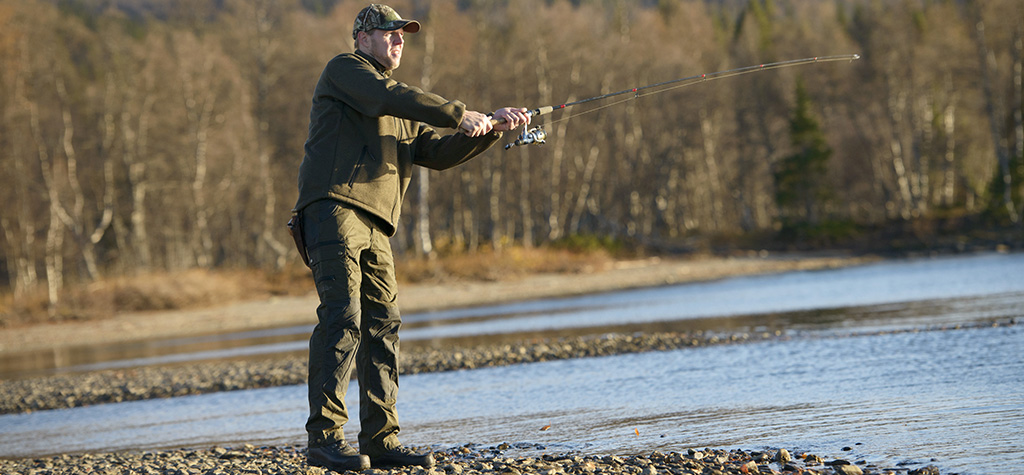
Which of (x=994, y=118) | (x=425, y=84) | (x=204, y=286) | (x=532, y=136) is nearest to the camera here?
(x=532, y=136)

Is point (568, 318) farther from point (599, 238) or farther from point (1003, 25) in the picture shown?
point (1003, 25)

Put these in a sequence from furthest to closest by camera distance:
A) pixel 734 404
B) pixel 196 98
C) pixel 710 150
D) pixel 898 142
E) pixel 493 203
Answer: pixel 710 150 → pixel 898 142 → pixel 493 203 → pixel 196 98 → pixel 734 404

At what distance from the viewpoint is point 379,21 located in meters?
4.31

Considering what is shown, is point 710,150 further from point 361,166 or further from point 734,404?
point 361,166

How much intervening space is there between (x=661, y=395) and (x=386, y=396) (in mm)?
2680

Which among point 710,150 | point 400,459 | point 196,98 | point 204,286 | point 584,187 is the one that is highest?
point 196,98

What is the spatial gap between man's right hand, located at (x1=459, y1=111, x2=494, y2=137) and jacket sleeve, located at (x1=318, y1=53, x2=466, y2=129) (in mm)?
47

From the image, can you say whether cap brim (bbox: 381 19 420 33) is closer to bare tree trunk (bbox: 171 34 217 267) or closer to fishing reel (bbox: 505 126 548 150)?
fishing reel (bbox: 505 126 548 150)

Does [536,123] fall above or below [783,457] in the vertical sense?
above

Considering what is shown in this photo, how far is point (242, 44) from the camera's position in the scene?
34.3 metres

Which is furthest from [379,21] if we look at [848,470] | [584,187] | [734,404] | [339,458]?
[584,187]

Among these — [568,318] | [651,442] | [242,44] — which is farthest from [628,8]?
[651,442]

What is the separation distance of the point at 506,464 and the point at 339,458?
765 millimetres

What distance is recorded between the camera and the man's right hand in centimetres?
423
